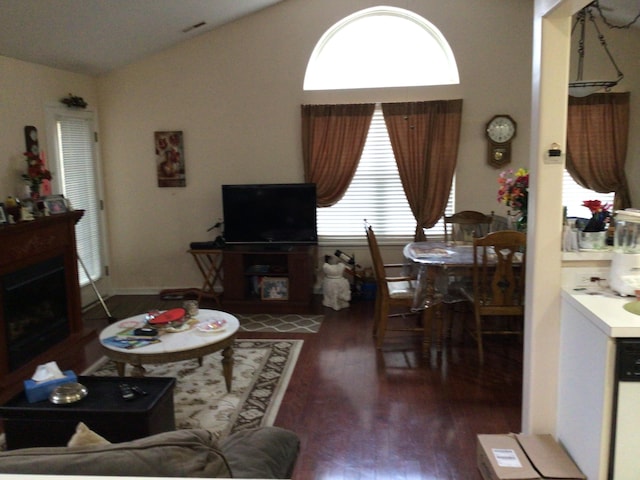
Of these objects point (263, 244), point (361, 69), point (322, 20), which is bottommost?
point (263, 244)

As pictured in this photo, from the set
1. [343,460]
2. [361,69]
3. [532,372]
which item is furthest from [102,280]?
[532,372]

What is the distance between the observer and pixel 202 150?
6.13 metres

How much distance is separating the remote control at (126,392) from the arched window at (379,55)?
4.12m

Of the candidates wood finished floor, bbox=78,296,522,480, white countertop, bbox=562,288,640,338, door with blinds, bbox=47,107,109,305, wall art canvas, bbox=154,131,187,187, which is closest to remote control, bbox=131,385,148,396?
wood finished floor, bbox=78,296,522,480

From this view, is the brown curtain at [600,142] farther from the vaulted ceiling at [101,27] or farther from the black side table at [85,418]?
the black side table at [85,418]

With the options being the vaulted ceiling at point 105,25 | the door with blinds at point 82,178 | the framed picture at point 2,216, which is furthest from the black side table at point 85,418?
the door with blinds at point 82,178

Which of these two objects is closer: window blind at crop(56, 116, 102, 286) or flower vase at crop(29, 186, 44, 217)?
flower vase at crop(29, 186, 44, 217)

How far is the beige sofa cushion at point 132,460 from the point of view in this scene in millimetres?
1271

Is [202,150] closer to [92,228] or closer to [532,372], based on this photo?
[92,228]

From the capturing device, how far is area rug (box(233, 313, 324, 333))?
5.09 meters

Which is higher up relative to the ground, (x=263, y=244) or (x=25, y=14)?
(x=25, y=14)

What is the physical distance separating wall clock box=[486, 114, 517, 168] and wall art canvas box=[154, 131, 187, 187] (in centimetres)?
335

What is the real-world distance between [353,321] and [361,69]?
2.73 meters

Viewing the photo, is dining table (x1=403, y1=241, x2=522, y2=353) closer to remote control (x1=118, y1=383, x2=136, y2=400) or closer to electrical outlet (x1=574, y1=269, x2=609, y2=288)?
electrical outlet (x1=574, y1=269, x2=609, y2=288)
